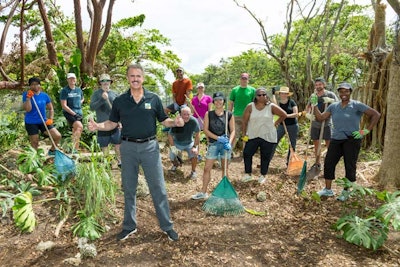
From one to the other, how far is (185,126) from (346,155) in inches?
92.6

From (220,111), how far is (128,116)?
1.63 m

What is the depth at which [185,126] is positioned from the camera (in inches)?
207

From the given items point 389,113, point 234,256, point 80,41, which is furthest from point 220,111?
point 80,41

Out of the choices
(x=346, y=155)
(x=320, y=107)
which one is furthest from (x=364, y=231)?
(x=320, y=107)

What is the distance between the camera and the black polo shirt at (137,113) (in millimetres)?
3197

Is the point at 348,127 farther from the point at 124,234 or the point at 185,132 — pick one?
the point at 124,234

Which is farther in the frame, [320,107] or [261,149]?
[320,107]

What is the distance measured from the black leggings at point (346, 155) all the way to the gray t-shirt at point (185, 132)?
197 centimetres

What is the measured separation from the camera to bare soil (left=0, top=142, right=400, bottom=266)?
3.15 metres

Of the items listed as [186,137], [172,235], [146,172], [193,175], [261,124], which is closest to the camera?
[146,172]

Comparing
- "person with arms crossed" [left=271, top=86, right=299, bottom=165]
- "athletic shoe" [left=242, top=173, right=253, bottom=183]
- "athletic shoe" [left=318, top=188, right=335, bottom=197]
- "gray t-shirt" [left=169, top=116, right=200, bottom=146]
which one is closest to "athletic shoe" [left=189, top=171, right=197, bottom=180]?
"gray t-shirt" [left=169, top=116, right=200, bottom=146]

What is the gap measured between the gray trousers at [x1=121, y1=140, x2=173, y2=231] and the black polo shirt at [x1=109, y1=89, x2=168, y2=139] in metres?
0.11

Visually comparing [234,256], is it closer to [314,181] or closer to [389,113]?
[314,181]

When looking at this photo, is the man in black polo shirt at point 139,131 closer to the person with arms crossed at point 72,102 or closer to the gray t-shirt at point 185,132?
the gray t-shirt at point 185,132
